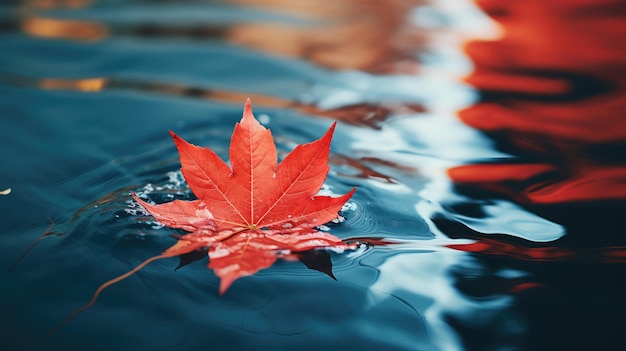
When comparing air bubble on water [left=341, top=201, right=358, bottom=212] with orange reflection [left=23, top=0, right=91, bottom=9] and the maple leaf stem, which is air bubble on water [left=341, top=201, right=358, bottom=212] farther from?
orange reflection [left=23, top=0, right=91, bottom=9]

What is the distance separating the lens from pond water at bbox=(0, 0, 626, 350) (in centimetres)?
91

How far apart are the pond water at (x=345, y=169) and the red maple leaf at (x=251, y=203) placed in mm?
66

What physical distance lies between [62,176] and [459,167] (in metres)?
0.99

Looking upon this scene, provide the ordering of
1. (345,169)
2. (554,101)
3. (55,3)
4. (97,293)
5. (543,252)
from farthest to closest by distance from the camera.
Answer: (55,3) < (554,101) < (345,169) < (543,252) < (97,293)

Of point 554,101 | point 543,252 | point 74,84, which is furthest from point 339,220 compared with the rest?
point 74,84

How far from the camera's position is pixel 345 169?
139 cm

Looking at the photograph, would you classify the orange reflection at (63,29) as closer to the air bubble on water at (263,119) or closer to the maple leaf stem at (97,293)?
the air bubble on water at (263,119)

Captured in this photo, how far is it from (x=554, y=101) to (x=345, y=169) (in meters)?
0.88

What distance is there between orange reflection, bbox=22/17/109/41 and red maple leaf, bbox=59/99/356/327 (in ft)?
Result: 5.20

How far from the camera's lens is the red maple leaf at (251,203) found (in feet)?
3.00

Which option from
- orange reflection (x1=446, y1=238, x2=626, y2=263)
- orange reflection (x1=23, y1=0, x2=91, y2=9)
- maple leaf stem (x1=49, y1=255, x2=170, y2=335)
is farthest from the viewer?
orange reflection (x1=23, y1=0, x2=91, y2=9)

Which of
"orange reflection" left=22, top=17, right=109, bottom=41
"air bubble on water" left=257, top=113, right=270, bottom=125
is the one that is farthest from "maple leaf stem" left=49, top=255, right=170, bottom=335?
"orange reflection" left=22, top=17, right=109, bottom=41

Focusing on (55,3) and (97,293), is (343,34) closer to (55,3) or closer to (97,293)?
(55,3)

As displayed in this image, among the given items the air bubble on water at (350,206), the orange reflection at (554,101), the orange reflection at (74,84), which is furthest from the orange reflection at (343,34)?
the air bubble on water at (350,206)
